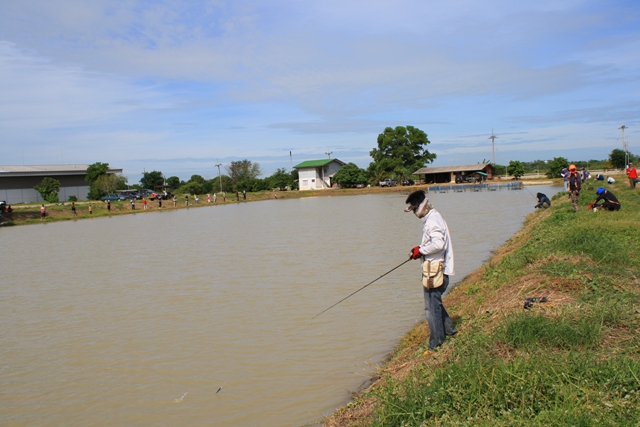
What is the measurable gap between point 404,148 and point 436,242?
81288mm

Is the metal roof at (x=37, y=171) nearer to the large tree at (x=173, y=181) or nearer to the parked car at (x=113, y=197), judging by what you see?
the parked car at (x=113, y=197)

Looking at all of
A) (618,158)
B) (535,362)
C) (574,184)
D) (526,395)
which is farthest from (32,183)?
(618,158)

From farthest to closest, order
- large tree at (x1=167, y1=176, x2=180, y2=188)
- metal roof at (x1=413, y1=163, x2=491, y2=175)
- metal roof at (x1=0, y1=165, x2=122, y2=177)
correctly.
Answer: large tree at (x1=167, y1=176, x2=180, y2=188), metal roof at (x1=413, y1=163, x2=491, y2=175), metal roof at (x1=0, y1=165, x2=122, y2=177)

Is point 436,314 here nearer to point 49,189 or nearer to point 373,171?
point 49,189

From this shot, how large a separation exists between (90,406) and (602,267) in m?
6.86

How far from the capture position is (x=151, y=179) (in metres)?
92.5

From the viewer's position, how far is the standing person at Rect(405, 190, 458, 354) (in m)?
5.67

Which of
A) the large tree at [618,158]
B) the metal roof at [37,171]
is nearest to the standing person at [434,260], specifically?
the metal roof at [37,171]

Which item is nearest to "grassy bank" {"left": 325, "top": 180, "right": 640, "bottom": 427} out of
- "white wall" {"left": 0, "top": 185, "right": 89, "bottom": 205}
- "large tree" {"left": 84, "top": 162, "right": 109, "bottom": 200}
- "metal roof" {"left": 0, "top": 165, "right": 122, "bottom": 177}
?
"large tree" {"left": 84, "top": 162, "right": 109, "bottom": 200}

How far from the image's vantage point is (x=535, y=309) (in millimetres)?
5645

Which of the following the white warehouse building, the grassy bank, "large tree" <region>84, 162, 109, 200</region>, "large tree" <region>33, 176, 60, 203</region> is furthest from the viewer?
"large tree" <region>84, 162, 109, 200</region>

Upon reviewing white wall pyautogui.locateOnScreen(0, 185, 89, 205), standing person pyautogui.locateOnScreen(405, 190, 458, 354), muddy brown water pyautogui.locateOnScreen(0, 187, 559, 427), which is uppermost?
white wall pyautogui.locateOnScreen(0, 185, 89, 205)

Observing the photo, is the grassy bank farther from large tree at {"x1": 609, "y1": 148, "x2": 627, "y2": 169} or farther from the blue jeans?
large tree at {"x1": 609, "y1": 148, "x2": 627, "y2": 169}

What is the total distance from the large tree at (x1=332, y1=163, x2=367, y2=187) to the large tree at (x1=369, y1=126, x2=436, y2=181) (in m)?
2.61
